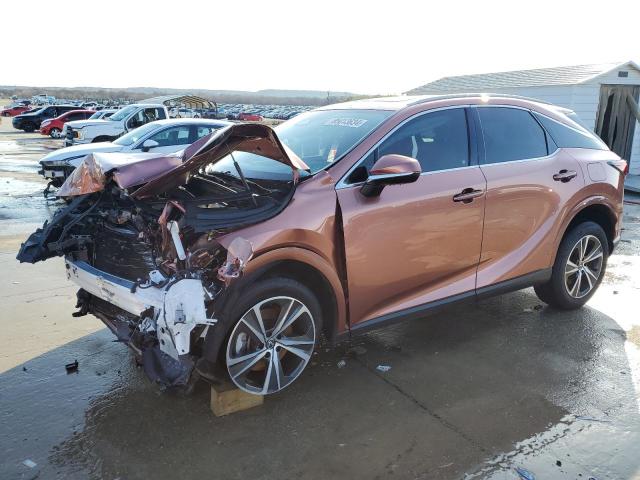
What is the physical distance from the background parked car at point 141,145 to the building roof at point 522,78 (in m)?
8.73

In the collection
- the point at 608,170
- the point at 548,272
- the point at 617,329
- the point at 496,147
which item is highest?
the point at 496,147

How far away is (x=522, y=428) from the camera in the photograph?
3.35 meters

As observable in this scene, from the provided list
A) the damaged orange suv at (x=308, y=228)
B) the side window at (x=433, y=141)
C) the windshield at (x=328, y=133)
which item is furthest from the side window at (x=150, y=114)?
the side window at (x=433, y=141)

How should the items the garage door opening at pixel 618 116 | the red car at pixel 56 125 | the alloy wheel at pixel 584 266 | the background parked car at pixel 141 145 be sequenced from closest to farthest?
the alloy wheel at pixel 584 266 < the background parked car at pixel 141 145 < the garage door opening at pixel 618 116 < the red car at pixel 56 125

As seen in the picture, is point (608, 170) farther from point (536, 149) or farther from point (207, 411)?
point (207, 411)

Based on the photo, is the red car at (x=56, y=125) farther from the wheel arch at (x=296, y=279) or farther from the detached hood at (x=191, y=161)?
the wheel arch at (x=296, y=279)

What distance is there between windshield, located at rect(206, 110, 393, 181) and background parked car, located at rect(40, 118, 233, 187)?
6.92 m

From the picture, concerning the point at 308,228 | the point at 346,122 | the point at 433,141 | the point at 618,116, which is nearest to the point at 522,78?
the point at 618,116

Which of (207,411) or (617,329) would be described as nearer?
(207,411)

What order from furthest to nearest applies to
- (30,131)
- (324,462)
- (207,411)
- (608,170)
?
(30,131) → (608,170) → (207,411) → (324,462)

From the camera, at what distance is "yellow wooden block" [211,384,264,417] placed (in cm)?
343

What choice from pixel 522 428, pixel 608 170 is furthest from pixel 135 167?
pixel 608 170

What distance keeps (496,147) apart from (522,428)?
2222mm

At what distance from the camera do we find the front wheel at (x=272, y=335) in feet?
10.7
